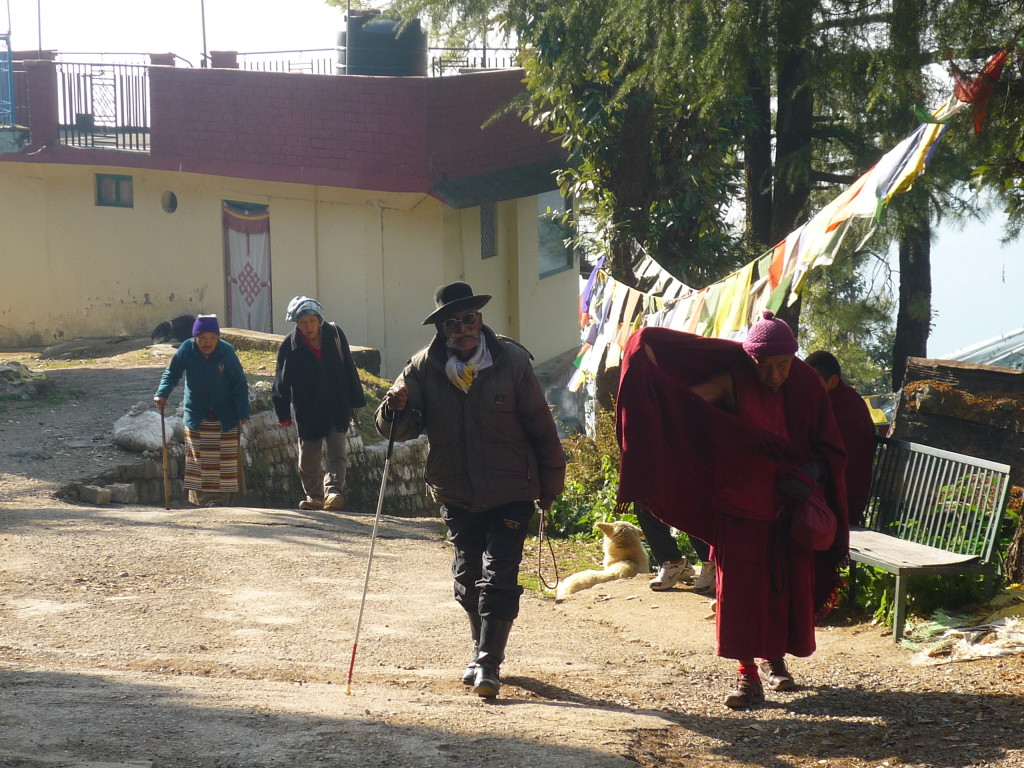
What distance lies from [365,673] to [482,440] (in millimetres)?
1272

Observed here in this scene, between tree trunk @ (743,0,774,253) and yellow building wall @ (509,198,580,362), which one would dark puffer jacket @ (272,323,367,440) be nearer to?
tree trunk @ (743,0,774,253)

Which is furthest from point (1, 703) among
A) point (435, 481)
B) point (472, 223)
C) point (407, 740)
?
point (472, 223)

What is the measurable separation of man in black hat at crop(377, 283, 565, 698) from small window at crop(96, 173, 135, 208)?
59.2 feet

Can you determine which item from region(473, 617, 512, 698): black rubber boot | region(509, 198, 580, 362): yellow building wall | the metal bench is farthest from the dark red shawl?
region(509, 198, 580, 362): yellow building wall

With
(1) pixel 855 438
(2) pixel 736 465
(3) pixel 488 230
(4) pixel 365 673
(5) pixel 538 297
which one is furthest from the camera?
(5) pixel 538 297

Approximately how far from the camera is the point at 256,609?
6.77 meters

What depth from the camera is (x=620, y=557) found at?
818 centimetres

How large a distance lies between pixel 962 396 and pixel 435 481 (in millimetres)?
4386

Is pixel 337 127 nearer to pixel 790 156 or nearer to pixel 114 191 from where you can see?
pixel 114 191

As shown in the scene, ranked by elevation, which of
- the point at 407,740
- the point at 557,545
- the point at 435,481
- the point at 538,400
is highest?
the point at 538,400

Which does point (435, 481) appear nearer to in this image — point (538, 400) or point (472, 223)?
point (538, 400)

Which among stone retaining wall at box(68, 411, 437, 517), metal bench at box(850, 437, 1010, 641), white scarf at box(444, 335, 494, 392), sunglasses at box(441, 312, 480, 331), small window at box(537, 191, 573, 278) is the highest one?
small window at box(537, 191, 573, 278)

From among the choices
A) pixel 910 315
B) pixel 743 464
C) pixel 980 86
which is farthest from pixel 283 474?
pixel 910 315

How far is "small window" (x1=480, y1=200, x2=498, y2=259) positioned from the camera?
66.0 feet
